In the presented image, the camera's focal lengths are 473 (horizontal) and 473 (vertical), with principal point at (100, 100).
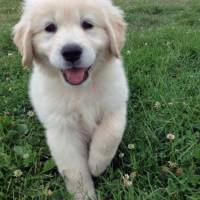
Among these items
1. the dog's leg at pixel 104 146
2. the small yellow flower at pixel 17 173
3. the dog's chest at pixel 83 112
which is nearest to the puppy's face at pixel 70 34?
the dog's chest at pixel 83 112

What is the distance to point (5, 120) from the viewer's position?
3.30 m

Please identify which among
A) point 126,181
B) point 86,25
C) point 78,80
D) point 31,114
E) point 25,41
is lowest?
point 31,114

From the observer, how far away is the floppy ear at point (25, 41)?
9.41ft

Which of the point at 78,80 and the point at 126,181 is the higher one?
the point at 78,80

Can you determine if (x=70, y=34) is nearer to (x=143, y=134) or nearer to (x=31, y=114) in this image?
(x=143, y=134)

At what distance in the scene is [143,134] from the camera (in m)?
3.05

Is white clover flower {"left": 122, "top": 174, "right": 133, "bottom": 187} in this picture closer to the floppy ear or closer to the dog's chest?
the dog's chest

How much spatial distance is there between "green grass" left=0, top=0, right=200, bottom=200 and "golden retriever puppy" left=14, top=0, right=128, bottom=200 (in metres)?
0.13

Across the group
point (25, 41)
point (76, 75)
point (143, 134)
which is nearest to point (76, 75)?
point (76, 75)

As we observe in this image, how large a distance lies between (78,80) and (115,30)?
40 centimetres

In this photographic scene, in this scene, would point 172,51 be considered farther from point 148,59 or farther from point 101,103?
point 101,103

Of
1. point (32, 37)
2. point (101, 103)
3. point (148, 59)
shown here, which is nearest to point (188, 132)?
point (101, 103)

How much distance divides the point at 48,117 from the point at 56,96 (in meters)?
0.14

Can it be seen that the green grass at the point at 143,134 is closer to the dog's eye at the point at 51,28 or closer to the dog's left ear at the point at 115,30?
the dog's left ear at the point at 115,30
